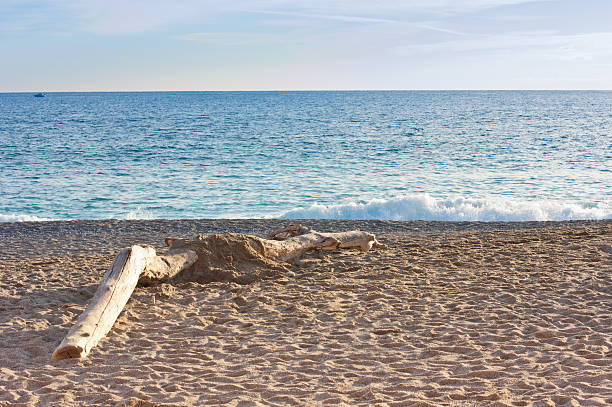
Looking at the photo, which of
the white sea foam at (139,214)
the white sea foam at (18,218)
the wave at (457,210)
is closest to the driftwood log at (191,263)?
the wave at (457,210)

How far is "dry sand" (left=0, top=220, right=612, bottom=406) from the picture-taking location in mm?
4355

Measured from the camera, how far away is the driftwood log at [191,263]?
5.52 m

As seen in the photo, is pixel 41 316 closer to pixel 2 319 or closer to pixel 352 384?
pixel 2 319

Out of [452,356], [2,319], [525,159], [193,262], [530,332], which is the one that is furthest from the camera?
[525,159]

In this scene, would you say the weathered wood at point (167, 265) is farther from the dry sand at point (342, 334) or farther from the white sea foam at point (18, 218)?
the white sea foam at point (18, 218)

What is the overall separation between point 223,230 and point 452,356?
9720 millimetres

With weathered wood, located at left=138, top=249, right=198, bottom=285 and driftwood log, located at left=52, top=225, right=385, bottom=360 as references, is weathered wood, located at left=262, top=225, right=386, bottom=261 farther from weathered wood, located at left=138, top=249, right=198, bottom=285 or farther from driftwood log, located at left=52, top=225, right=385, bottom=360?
weathered wood, located at left=138, top=249, right=198, bottom=285

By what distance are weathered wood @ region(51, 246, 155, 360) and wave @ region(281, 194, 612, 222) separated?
34.6ft

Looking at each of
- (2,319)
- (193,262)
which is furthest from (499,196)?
(2,319)

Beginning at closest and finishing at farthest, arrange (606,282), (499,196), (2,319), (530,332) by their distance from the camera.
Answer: (530,332), (2,319), (606,282), (499,196)

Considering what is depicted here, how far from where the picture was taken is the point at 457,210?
16.9 m

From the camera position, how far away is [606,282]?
734 centimetres

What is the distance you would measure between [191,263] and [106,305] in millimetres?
2186

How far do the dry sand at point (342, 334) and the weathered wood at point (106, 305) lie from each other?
135mm
